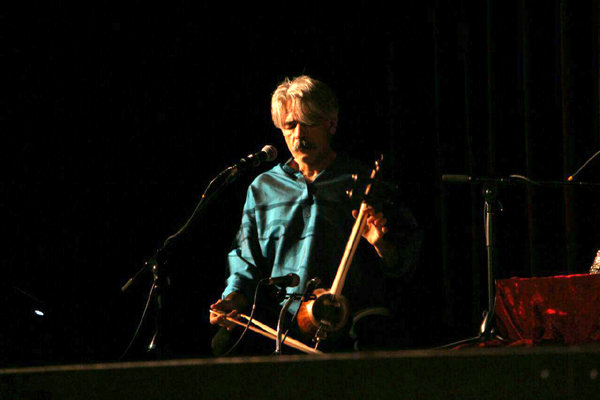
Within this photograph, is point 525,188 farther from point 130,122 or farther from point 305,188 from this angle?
point 130,122

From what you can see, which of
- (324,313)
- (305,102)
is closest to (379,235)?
(324,313)

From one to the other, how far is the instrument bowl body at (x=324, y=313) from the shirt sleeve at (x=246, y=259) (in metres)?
0.33

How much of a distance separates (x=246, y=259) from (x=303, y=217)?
26 cm

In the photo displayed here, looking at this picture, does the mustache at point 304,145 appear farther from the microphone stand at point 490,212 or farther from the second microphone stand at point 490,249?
the second microphone stand at point 490,249

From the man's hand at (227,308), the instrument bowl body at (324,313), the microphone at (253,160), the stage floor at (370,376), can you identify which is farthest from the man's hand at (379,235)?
the stage floor at (370,376)

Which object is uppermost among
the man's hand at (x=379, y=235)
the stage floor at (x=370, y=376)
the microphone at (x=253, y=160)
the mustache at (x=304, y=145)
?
the mustache at (x=304, y=145)

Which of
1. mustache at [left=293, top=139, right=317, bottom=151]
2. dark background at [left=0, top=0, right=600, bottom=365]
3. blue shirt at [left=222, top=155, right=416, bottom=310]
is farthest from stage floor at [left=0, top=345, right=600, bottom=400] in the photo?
dark background at [left=0, top=0, right=600, bottom=365]

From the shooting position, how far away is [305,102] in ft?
7.79

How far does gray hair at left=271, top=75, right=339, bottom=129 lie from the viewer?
2.37 metres

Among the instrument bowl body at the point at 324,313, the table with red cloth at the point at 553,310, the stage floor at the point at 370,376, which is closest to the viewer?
the stage floor at the point at 370,376

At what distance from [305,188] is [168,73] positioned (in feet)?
3.92

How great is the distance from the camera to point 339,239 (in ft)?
7.45

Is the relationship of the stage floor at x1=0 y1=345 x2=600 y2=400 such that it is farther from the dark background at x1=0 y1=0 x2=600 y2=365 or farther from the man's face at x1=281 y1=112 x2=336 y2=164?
the dark background at x1=0 y1=0 x2=600 y2=365

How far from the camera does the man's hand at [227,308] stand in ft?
7.07
